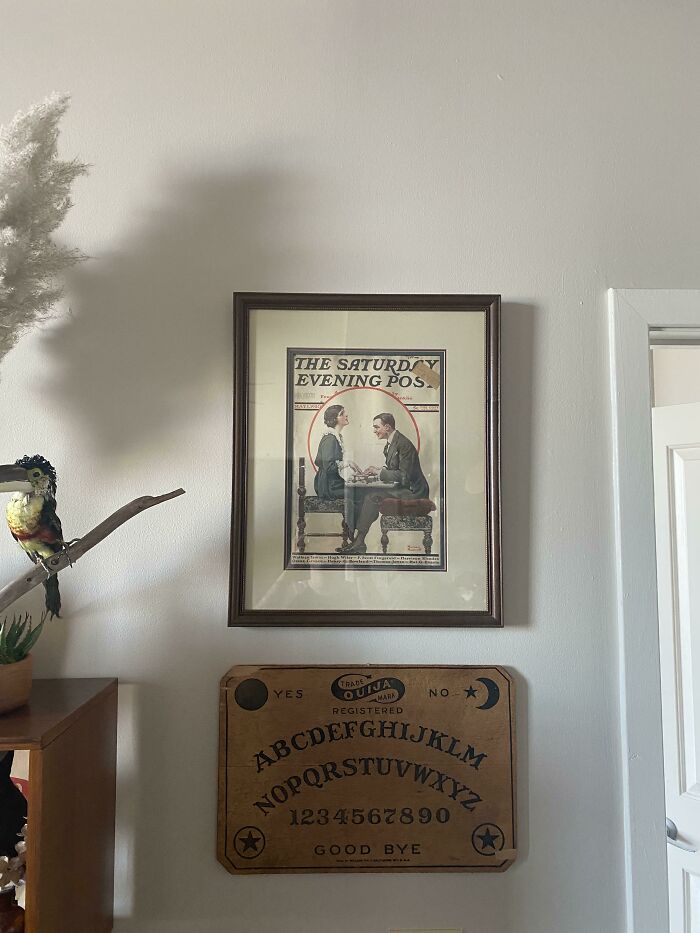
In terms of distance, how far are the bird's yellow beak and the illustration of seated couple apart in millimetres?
443

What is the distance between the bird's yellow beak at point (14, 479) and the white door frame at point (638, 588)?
0.95 meters

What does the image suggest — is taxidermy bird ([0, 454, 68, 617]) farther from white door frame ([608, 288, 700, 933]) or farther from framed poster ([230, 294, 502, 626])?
white door frame ([608, 288, 700, 933])

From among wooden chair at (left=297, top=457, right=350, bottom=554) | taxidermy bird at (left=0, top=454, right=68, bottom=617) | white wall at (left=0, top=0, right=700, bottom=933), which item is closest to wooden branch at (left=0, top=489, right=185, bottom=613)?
taxidermy bird at (left=0, top=454, right=68, bottom=617)

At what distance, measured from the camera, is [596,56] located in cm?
119

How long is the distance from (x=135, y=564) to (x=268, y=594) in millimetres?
232

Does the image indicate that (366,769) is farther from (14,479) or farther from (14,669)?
(14,479)

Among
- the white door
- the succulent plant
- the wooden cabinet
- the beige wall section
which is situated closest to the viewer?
the wooden cabinet

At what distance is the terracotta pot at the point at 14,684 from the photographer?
88cm

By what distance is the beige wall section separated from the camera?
2.23 meters

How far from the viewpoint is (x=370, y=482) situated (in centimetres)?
112

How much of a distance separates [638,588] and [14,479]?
39.7 inches

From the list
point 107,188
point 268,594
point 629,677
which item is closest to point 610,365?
point 629,677

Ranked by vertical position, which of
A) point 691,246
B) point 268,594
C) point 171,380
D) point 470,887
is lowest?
point 470,887

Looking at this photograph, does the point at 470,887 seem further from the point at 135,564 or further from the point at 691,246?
the point at 691,246
